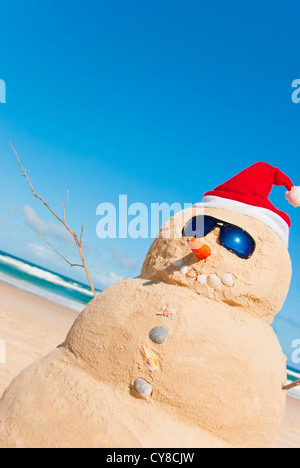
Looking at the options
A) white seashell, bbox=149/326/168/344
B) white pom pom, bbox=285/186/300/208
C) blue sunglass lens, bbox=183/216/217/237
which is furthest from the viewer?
white pom pom, bbox=285/186/300/208

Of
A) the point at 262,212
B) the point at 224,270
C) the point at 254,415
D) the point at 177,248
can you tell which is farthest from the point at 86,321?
the point at 262,212

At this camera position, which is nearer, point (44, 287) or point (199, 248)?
point (199, 248)

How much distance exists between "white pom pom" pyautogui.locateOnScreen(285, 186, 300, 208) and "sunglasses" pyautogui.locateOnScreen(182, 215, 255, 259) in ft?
2.28

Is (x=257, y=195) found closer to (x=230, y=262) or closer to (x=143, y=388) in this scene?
(x=230, y=262)

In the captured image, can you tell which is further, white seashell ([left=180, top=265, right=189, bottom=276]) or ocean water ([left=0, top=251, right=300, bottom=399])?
ocean water ([left=0, top=251, right=300, bottom=399])

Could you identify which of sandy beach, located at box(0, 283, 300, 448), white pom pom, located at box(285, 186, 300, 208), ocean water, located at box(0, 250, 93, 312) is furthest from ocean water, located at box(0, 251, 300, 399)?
white pom pom, located at box(285, 186, 300, 208)

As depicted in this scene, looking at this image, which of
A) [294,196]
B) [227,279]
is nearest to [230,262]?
[227,279]

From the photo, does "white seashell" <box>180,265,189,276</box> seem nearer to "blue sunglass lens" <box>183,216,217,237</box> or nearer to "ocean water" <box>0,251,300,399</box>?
"blue sunglass lens" <box>183,216,217,237</box>

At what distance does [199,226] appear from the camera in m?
2.81

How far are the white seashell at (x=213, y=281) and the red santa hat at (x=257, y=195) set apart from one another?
576 millimetres

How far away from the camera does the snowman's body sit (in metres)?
2.25

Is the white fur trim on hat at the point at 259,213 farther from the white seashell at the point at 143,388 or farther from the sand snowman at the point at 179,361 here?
the white seashell at the point at 143,388

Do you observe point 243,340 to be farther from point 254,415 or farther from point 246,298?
point 254,415

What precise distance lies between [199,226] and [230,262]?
36 cm
